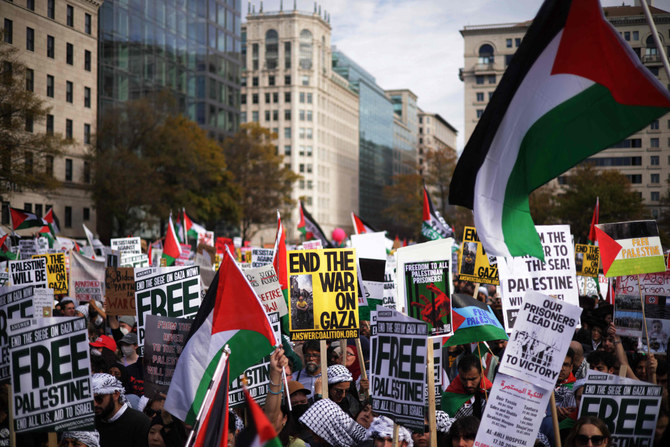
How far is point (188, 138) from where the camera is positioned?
165 feet

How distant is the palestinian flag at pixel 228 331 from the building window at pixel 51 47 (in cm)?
4841

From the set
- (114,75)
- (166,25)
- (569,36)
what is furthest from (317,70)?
(569,36)

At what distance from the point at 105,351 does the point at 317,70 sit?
113m

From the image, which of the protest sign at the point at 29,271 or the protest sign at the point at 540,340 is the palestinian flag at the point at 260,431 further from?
the protest sign at the point at 29,271

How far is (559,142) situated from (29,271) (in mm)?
10529

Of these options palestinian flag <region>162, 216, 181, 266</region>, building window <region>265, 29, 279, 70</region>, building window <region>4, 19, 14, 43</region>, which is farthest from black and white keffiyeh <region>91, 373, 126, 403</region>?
building window <region>265, 29, 279, 70</region>

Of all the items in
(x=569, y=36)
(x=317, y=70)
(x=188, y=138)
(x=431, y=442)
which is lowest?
(x=431, y=442)

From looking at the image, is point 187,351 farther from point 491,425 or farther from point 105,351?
point 105,351

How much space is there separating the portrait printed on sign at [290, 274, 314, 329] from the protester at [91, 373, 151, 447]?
259 cm

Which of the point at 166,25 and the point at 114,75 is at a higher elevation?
the point at 166,25

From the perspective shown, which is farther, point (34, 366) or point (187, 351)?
point (187, 351)

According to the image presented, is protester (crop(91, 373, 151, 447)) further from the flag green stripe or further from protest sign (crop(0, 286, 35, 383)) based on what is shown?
the flag green stripe

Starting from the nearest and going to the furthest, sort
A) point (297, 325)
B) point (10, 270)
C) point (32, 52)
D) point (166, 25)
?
point (297, 325), point (10, 270), point (32, 52), point (166, 25)

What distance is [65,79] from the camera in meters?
52.5
